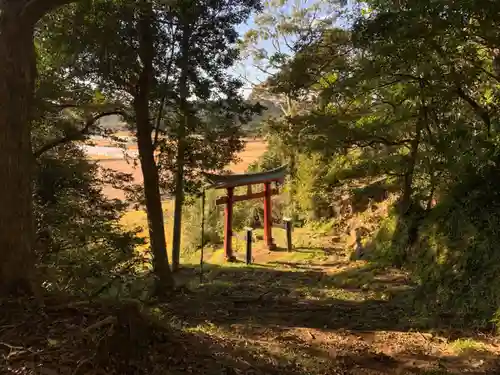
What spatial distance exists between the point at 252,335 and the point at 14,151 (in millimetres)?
3436

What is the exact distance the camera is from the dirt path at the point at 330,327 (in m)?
4.76

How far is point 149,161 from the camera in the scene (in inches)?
395

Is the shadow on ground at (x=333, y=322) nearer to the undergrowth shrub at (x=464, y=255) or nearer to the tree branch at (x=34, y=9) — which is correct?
the undergrowth shrub at (x=464, y=255)

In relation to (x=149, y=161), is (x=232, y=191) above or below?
below

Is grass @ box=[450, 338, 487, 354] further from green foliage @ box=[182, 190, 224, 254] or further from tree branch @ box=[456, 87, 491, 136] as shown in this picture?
green foliage @ box=[182, 190, 224, 254]

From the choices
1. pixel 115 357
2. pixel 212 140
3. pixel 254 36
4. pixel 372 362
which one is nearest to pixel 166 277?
pixel 212 140

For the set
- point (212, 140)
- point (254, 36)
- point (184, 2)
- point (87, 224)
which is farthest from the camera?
point (254, 36)

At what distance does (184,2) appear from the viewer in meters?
8.74

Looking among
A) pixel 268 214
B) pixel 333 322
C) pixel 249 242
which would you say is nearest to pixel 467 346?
pixel 333 322

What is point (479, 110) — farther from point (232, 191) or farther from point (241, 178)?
point (232, 191)

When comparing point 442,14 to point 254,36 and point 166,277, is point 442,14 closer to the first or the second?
point 166,277

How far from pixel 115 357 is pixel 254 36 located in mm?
24744

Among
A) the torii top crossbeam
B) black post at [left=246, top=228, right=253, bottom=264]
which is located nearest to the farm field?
the torii top crossbeam

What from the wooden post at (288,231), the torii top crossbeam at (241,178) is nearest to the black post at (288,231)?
the wooden post at (288,231)
